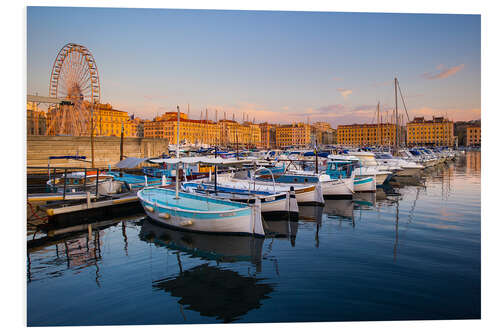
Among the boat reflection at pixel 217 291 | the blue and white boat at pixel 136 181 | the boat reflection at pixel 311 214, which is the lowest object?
the boat reflection at pixel 217 291

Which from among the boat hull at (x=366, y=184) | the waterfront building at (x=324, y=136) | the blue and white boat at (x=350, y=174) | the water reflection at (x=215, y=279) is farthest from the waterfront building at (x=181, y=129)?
the water reflection at (x=215, y=279)

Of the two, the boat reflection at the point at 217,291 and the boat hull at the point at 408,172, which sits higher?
the boat hull at the point at 408,172

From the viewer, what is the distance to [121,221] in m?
9.86

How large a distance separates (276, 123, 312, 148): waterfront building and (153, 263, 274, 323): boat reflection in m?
102

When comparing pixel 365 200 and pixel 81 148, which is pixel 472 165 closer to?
pixel 365 200

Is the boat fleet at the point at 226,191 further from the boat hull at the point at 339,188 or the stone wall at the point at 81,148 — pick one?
the stone wall at the point at 81,148

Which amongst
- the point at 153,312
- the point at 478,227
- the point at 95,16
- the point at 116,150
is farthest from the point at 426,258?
the point at 116,150

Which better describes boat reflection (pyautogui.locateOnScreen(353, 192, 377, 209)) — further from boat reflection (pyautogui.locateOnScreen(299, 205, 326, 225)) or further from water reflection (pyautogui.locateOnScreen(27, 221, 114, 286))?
water reflection (pyautogui.locateOnScreen(27, 221, 114, 286))

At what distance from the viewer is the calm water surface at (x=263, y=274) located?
165 inches

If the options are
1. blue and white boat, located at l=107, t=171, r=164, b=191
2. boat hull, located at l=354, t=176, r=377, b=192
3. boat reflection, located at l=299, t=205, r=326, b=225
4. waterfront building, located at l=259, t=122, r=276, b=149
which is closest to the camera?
boat reflection, located at l=299, t=205, r=326, b=225

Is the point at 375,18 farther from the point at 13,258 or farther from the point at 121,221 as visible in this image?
the point at 121,221

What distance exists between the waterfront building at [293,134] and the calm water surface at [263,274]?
99.5 meters

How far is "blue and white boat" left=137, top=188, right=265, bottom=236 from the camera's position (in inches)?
284

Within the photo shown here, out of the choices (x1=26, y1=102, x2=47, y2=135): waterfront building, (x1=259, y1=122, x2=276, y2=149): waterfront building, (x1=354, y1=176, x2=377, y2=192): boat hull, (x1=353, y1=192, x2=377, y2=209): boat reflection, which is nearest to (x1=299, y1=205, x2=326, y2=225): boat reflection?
(x1=353, y1=192, x2=377, y2=209): boat reflection
